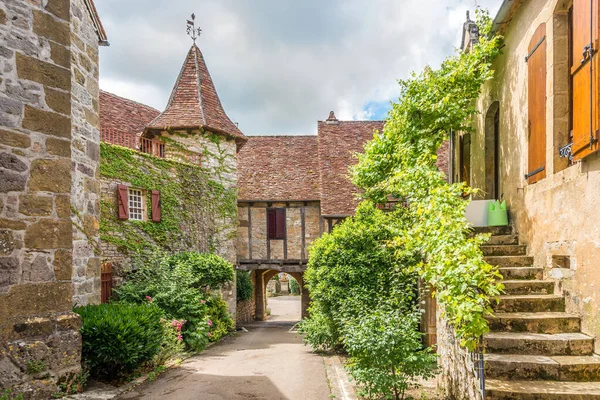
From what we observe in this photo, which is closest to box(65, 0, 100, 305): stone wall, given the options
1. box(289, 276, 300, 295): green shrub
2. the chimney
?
the chimney

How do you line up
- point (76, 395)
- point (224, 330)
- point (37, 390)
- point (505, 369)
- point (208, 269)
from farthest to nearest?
point (224, 330) < point (208, 269) < point (76, 395) < point (37, 390) < point (505, 369)

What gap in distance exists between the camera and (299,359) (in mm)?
9188

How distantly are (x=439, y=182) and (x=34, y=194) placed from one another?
486 centimetres

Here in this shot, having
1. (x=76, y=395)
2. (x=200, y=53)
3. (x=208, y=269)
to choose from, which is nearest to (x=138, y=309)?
(x=76, y=395)

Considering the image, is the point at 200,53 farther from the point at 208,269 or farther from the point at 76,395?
the point at 76,395

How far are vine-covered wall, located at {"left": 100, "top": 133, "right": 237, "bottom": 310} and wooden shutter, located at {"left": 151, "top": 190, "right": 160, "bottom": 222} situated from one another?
0.14 m

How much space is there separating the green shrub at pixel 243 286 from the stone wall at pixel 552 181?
13978mm

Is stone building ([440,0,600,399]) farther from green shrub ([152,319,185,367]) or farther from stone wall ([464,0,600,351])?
green shrub ([152,319,185,367])

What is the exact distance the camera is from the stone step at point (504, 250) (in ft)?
19.2

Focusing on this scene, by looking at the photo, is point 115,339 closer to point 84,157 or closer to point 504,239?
point 84,157

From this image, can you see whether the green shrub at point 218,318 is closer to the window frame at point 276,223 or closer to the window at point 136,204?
the window frame at point 276,223

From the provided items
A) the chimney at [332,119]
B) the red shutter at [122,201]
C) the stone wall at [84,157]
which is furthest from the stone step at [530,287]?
the chimney at [332,119]

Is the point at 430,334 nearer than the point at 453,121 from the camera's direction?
No

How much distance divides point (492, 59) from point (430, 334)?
5.30 metres
